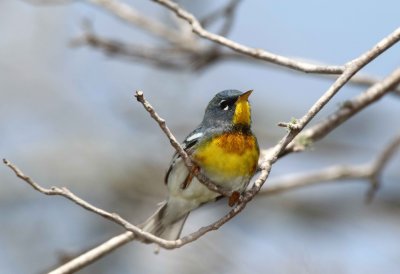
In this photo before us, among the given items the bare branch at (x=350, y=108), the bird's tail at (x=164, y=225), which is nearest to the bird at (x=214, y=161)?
the bird's tail at (x=164, y=225)

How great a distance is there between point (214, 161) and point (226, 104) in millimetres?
567

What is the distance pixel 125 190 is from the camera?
9.65 m

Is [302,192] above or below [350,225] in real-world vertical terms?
above

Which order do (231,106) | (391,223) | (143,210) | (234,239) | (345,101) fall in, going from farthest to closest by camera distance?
(143,210), (391,223), (234,239), (345,101), (231,106)

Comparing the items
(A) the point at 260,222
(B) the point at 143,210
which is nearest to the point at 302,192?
(A) the point at 260,222

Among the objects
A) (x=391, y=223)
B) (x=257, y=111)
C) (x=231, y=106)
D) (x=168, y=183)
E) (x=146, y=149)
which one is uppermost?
(x=257, y=111)

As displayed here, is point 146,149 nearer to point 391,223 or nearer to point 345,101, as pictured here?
point 391,223

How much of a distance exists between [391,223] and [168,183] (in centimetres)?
427

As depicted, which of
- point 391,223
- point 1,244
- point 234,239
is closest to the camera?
point 234,239

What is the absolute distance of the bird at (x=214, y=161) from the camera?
4699 mm

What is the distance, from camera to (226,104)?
5.11 meters

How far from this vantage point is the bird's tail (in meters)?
5.29

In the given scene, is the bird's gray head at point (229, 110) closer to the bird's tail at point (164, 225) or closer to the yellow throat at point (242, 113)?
the yellow throat at point (242, 113)

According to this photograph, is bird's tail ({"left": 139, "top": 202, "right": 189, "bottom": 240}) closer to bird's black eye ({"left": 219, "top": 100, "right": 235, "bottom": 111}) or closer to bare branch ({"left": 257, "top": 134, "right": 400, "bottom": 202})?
bird's black eye ({"left": 219, "top": 100, "right": 235, "bottom": 111})
